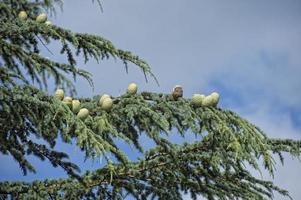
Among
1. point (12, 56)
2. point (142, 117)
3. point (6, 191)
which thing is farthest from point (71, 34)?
point (6, 191)

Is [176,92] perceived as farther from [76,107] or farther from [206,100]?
[76,107]

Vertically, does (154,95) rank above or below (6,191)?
above

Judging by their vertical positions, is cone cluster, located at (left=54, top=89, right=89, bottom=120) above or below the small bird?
below

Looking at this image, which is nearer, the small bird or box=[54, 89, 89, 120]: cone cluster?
box=[54, 89, 89, 120]: cone cluster

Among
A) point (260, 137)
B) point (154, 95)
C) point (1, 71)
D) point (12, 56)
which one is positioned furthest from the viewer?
point (12, 56)

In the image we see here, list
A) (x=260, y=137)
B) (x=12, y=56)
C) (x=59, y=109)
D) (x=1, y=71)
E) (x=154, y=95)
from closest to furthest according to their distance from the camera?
(x=59, y=109) → (x=260, y=137) → (x=154, y=95) → (x=1, y=71) → (x=12, y=56)

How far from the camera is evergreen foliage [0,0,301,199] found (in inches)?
174

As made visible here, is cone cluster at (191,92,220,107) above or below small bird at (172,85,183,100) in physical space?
below

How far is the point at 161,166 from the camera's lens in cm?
543

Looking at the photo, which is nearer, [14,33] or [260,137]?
[260,137]

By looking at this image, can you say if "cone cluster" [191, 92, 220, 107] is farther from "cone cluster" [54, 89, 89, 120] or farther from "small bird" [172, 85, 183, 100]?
"cone cluster" [54, 89, 89, 120]

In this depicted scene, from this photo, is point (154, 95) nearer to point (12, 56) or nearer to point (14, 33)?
point (14, 33)

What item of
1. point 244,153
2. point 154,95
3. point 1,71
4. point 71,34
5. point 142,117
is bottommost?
point 244,153

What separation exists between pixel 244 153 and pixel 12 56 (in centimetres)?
304
